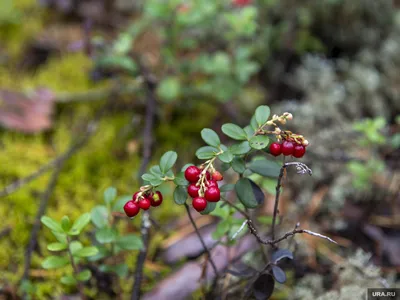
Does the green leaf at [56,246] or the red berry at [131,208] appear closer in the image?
the red berry at [131,208]

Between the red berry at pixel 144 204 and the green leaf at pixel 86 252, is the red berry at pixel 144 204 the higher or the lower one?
the higher one

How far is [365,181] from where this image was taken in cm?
204

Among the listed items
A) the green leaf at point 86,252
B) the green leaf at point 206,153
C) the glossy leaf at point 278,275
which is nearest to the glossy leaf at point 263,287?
the glossy leaf at point 278,275

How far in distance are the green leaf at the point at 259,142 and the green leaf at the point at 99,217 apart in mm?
654

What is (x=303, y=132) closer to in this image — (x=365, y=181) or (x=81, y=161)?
(x=365, y=181)

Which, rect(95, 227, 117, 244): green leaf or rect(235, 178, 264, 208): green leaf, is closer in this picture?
rect(235, 178, 264, 208): green leaf

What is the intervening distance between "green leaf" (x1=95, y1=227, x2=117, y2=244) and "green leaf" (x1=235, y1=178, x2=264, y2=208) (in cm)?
48

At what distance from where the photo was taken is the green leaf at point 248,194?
129 cm

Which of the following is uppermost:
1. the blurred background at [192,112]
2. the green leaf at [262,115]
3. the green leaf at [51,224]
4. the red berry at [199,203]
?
the green leaf at [262,115]

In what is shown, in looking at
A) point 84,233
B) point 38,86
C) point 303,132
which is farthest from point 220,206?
point 38,86

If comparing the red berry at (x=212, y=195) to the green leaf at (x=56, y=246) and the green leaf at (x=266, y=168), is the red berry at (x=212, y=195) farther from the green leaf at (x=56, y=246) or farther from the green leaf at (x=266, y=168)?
the green leaf at (x=56, y=246)

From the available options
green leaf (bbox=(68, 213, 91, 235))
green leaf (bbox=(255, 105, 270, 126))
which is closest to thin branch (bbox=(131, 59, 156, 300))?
green leaf (bbox=(68, 213, 91, 235))

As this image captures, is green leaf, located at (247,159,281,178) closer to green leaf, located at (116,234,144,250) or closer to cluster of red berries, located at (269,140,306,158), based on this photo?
cluster of red berries, located at (269,140,306,158)

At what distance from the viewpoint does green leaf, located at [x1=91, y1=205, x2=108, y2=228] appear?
4.92ft
